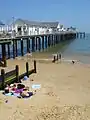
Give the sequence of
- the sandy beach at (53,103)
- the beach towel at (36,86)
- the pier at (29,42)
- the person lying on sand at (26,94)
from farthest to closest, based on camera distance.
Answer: the pier at (29,42), the beach towel at (36,86), the person lying on sand at (26,94), the sandy beach at (53,103)

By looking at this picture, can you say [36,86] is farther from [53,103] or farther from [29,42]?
[29,42]

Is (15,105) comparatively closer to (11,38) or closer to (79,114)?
(79,114)

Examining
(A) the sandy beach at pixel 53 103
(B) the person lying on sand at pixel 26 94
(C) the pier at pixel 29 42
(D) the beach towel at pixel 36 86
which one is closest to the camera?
(A) the sandy beach at pixel 53 103

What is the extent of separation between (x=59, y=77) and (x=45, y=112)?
27.1 ft

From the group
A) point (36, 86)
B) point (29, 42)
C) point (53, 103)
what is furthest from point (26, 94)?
point (29, 42)

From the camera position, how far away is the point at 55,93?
1513 cm

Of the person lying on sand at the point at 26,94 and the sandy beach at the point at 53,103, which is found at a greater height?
the person lying on sand at the point at 26,94

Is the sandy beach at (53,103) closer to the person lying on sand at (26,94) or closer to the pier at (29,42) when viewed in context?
the person lying on sand at (26,94)

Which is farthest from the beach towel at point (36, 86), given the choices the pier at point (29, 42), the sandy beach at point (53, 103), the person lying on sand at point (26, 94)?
the pier at point (29, 42)

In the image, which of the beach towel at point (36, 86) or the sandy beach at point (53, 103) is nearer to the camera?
the sandy beach at point (53, 103)

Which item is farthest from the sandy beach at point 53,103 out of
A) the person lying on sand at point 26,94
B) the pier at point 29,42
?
the pier at point 29,42

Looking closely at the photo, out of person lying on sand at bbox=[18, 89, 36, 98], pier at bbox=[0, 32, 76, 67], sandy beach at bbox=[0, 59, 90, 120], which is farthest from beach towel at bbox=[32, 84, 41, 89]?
pier at bbox=[0, 32, 76, 67]

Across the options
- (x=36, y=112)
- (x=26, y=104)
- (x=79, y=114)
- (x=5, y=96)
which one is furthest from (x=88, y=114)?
(x=5, y=96)

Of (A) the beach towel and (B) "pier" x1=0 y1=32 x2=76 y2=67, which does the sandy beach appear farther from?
(B) "pier" x1=0 y1=32 x2=76 y2=67
